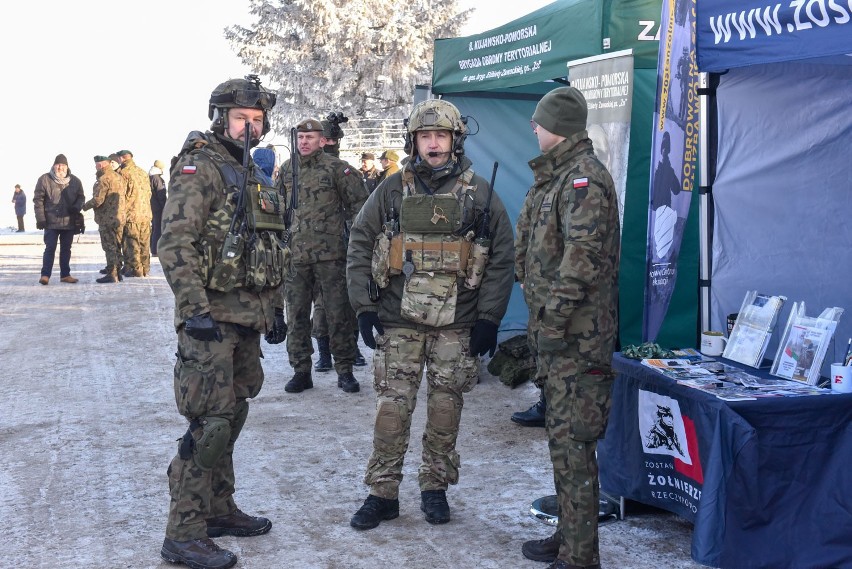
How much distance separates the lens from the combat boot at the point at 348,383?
749 cm

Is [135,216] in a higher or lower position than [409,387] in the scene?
higher

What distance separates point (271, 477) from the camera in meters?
5.44

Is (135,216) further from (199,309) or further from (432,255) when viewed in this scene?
(199,309)

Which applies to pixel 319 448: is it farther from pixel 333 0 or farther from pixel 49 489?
pixel 333 0

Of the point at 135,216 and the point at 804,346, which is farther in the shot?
the point at 135,216

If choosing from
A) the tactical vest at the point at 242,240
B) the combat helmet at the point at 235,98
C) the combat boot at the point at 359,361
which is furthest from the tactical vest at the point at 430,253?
the combat boot at the point at 359,361

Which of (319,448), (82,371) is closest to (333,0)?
(82,371)

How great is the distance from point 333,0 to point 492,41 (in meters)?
31.8

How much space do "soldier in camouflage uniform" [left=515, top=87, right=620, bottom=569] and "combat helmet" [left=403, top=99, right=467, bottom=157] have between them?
633 millimetres

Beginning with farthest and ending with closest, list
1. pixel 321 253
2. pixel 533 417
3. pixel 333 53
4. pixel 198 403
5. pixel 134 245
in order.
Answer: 1. pixel 333 53
2. pixel 134 245
3. pixel 321 253
4. pixel 533 417
5. pixel 198 403

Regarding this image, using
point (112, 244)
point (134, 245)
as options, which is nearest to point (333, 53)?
point (134, 245)

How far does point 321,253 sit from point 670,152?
11.5 ft

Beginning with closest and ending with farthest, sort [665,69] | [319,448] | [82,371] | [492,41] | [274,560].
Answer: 1. [274,560]
2. [665,69]
3. [319,448]
4. [492,41]
5. [82,371]

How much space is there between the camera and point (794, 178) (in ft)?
17.4
